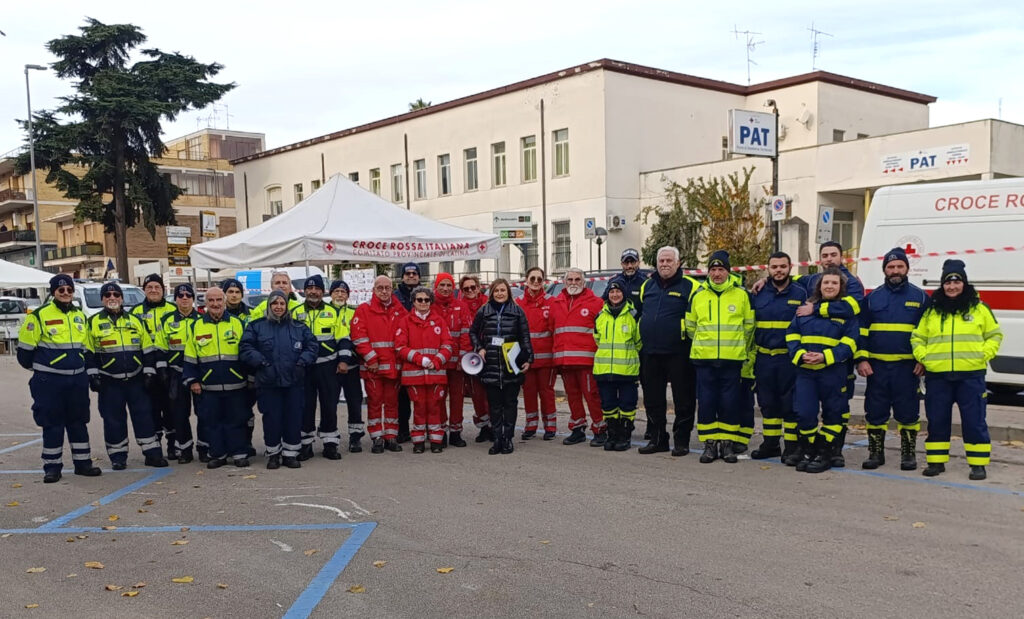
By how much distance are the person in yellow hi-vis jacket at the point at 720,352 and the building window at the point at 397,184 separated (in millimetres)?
31564

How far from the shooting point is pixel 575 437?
9586 millimetres

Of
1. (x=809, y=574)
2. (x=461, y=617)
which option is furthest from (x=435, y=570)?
(x=809, y=574)

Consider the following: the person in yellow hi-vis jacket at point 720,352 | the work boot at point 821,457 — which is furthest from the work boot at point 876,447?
the person in yellow hi-vis jacket at point 720,352

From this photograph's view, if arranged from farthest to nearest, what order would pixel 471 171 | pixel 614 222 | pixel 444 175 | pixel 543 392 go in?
1. pixel 444 175
2. pixel 471 171
3. pixel 614 222
4. pixel 543 392

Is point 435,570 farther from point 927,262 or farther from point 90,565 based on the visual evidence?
point 927,262

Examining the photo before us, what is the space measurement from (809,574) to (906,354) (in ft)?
10.5

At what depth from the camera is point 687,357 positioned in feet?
28.5

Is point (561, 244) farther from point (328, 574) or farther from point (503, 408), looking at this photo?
point (328, 574)

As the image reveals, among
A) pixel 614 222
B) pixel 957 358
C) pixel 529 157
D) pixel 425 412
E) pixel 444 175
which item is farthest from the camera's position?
pixel 444 175

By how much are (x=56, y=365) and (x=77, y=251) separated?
6110 cm

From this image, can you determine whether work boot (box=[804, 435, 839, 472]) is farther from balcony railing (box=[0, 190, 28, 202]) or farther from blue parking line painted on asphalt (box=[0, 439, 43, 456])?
balcony railing (box=[0, 190, 28, 202])

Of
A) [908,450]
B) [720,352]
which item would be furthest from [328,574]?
[908,450]

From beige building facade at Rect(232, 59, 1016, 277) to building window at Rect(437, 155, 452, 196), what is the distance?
60 mm

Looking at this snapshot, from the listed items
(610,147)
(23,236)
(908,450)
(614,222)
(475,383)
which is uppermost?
(610,147)
